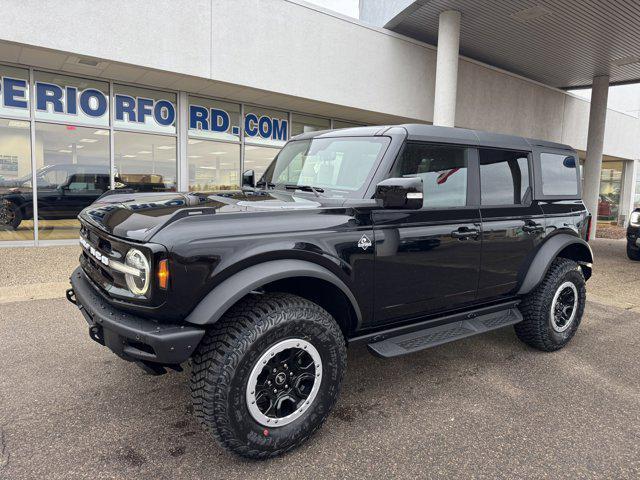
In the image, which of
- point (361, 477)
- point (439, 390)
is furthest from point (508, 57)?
point (361, 477)

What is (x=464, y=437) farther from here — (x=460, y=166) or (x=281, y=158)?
(x=281, y=158)

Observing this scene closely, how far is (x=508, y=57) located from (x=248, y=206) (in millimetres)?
13933

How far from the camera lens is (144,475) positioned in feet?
7.59

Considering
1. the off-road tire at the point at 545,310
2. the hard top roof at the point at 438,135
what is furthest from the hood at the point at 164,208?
the off-road tire at the point at 545,310

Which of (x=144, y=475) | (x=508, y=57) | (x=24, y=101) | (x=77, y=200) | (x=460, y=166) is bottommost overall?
(x=144, y=475)

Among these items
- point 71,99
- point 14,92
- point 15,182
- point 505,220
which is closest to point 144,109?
point 71,99

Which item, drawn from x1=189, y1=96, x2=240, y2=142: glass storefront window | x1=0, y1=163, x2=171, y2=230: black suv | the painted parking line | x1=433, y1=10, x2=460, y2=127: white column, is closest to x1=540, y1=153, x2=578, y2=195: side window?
the painted parking line

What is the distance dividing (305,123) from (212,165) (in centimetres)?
296

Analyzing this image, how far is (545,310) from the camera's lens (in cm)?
395

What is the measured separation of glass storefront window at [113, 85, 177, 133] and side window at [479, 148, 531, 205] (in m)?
8.52

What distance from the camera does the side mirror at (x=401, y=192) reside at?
2686 millimetres

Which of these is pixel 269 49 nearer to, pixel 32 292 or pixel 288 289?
pixel 32 292

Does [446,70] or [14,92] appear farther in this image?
[446,70]

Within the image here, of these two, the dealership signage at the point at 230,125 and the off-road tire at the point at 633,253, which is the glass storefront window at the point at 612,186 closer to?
the off-road tire at the point at 633,253
